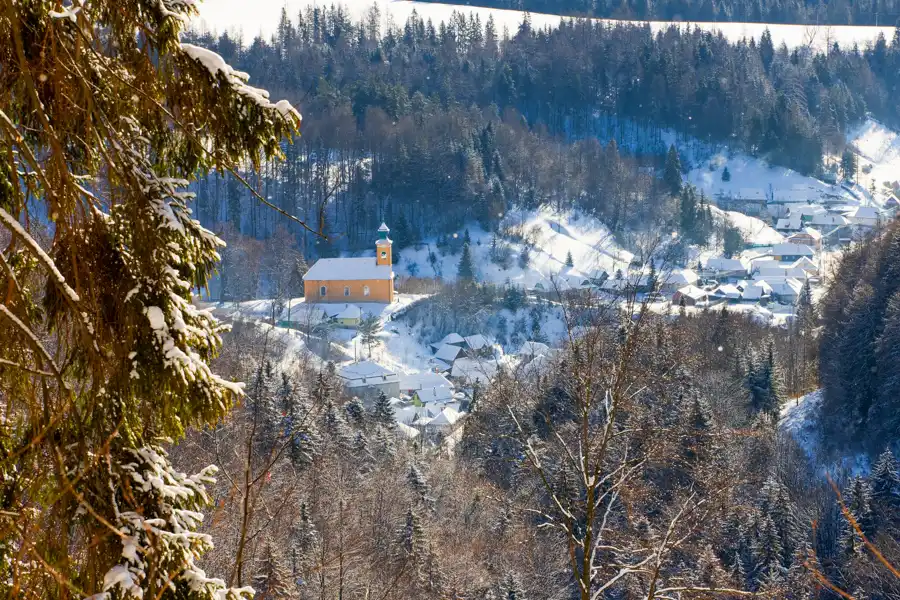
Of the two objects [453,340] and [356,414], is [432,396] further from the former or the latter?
[356,414]

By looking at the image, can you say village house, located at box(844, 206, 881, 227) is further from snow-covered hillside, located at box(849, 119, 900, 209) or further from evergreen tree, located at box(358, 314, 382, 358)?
evergreen tree, located at box(358, 314, 382, 358)

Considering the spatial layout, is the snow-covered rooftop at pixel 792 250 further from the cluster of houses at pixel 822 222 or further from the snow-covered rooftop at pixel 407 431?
the snow-covered rooftop at pixel 407 431

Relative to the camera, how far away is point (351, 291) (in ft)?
152

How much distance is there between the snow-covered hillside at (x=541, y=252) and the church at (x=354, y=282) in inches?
203

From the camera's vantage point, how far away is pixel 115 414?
101 inches

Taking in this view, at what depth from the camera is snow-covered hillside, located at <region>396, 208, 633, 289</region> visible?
50219mm

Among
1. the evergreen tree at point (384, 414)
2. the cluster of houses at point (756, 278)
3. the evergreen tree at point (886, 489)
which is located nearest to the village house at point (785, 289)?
the cluster of houses at point (756, 278)

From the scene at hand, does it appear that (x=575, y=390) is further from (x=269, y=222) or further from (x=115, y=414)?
(x=269, y=222)

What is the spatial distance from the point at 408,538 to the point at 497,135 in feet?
163

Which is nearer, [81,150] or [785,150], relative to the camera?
[81,150]

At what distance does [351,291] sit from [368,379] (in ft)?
37.9

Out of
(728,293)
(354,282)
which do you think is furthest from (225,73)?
(728,293)

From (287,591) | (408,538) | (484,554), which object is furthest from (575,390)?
(484,554)

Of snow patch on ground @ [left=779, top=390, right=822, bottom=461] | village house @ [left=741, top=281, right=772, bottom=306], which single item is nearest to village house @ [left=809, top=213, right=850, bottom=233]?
village house @ [left=741, top=281, right=772, bottom=306]
